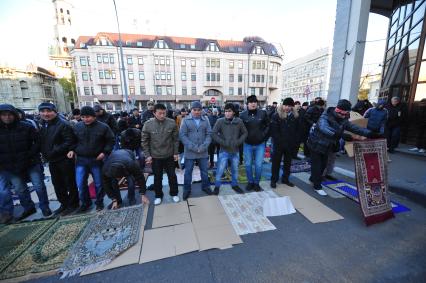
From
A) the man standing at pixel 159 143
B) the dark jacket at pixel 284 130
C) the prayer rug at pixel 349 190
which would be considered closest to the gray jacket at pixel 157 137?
the man standing at pixel 159 143

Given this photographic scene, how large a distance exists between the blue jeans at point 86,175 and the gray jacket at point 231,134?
242 centimetres

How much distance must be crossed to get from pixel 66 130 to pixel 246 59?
41.1 m

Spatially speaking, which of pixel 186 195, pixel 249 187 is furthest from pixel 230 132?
pixel 186 195

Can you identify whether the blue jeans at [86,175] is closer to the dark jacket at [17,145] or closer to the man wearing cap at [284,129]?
the dark jacket at [17,145]

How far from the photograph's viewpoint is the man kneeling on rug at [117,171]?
328 centimetres

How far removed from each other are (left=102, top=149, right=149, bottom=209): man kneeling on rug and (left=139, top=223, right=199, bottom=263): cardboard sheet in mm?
974

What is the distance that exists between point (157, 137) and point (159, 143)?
4.9 inches

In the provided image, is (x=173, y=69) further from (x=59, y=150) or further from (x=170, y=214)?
(x=170, y=214)

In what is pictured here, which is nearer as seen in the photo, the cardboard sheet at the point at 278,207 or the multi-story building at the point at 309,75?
the cardboard sheet at the point at 278,207

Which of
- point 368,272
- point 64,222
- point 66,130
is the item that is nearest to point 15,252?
point 64,222

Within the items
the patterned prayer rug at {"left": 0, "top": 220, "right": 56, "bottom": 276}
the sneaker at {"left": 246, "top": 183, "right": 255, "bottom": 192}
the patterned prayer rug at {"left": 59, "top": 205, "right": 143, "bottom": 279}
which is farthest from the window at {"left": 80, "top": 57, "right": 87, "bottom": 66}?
the sneaker at {"left": 246, "top": 183, "right": 255, "bottom": 192}

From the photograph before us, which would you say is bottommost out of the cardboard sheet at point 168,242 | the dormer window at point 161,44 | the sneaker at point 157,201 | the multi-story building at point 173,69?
the cardboard sheet at point 168,242

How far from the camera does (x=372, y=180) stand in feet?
10.2

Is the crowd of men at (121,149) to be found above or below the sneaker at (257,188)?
above
